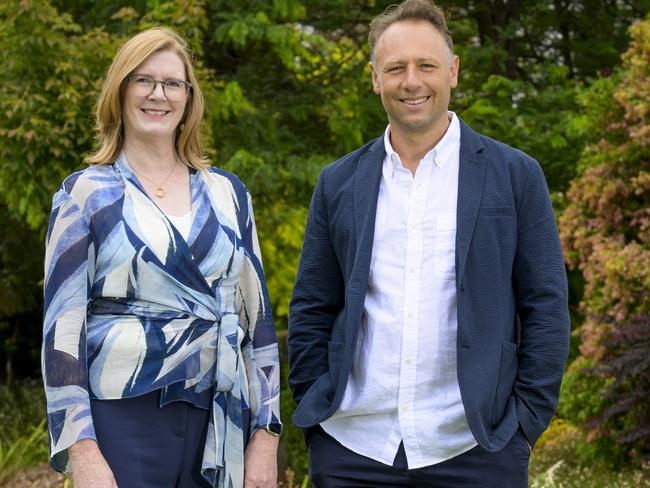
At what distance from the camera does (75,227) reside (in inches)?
117

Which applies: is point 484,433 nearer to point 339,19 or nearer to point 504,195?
point 504,195

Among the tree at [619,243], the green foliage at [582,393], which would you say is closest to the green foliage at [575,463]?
the green foliage at [582,393]

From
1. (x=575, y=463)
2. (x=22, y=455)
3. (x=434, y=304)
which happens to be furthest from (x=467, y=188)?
(x=22, y=455)

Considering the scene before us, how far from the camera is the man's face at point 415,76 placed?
3115 millimetres

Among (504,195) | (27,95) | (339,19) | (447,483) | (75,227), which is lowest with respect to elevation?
(447,483)

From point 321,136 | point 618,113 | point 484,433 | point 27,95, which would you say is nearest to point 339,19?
point 321,136

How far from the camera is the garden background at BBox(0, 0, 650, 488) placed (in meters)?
7.58

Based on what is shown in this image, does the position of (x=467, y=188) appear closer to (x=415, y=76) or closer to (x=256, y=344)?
(x=415, y=76)

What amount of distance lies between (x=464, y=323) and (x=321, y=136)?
777cm

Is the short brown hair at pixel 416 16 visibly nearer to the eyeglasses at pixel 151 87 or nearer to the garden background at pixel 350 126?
the eyeglasses at pixel 151 87

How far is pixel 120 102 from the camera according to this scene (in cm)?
320

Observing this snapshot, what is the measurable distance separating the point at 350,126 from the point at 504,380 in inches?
265

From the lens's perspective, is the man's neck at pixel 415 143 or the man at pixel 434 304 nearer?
the man at pixel 434 304

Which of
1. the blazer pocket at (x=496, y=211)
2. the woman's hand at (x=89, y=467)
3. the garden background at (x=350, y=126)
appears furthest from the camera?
the garden background at (x=350, y=126)
